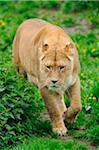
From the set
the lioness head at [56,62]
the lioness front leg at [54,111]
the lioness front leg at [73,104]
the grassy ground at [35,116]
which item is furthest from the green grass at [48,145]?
the lioness head at [56,62]

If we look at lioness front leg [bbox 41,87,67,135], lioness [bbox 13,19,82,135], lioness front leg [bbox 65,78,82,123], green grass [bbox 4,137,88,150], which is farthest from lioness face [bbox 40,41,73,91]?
green grass [bbox 4,137,88,150]

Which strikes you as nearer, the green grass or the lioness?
the green grass

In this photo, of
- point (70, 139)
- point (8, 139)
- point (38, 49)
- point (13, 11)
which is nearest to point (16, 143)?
point (8, 139)

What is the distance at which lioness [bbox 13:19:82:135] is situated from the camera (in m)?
6.93

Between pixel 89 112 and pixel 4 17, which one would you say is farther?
pixel 4 17

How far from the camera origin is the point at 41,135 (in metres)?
7.31

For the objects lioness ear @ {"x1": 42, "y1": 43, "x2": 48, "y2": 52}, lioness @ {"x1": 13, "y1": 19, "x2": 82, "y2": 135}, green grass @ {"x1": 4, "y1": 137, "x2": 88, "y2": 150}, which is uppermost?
lioness ear @ {"x1": 42, "y1": 43, "x2": 48, "y2": 52}

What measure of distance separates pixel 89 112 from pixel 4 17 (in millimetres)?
5452

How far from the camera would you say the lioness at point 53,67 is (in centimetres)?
693

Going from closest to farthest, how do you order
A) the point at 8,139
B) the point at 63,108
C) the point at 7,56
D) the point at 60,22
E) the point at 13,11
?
1. the point at 8,139
2. the point at 63,108
3. the point at 7,56
4. the point at 60,22
5. the point at 13,11

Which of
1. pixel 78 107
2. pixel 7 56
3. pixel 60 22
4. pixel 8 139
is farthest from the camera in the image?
pixel 60 22

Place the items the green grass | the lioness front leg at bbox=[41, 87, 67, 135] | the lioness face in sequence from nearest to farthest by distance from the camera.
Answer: the green grass, the lioness face, the lioness front leg at bbox=[41, 87, 67, 135]

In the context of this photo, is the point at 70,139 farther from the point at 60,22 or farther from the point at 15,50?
the point at 60,22

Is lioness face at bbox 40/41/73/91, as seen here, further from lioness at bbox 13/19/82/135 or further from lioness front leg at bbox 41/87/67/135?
lioness front leg at bbox 41/87/67/135
